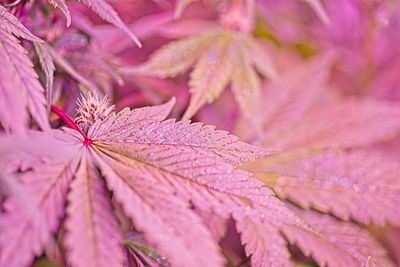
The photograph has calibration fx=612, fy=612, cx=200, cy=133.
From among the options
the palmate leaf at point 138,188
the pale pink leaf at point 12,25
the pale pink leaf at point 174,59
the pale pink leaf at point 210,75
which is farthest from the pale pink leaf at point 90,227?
the pale pink leaf at point 174,59

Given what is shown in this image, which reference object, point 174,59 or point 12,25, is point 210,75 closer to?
point 174,59

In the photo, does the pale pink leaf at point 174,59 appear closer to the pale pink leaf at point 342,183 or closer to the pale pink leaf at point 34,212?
the pale pink leaf at point 342,183

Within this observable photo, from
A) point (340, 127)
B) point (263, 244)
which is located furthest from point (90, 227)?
point (340, 127)

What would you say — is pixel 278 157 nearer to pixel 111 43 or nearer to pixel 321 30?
pixel 111 43

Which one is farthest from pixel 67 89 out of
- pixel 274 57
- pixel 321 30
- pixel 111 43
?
pixel 321 30

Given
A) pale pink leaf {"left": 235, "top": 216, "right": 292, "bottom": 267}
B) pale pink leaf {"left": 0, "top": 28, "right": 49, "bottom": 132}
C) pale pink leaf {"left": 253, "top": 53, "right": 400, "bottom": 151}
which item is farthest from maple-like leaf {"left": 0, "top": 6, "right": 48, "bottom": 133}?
pale pink leaf {"left": 253, "top": 53, "right": 400, "bottom": 151}
